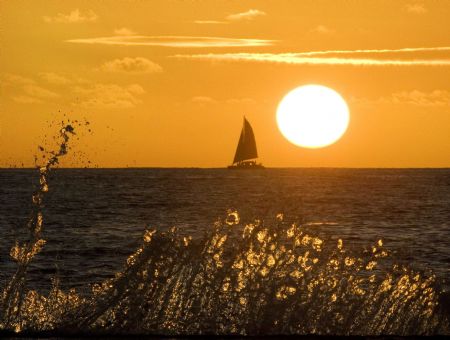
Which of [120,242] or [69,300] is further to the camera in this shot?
[120,242]

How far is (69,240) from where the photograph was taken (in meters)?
47.2

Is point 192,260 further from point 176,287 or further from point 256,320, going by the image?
point 256,320

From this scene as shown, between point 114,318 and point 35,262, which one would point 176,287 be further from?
point 35,262

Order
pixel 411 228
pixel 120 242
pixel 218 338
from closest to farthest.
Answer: pixel 218 338
pixel 120 242
pixel 411 228

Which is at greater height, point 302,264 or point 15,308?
point 302,264

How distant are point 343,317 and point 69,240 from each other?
3120 cm

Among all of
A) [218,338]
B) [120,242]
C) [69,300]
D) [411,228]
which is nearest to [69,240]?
[120,242]

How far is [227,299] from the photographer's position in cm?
1762

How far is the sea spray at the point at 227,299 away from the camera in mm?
17125

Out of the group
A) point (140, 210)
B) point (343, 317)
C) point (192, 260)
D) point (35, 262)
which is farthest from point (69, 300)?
point (140, 210)

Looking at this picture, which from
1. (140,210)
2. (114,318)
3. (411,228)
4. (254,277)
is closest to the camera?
(114,318)

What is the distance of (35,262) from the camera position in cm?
3425

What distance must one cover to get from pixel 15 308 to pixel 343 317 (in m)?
6.20

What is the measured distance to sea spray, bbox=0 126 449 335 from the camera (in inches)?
674
